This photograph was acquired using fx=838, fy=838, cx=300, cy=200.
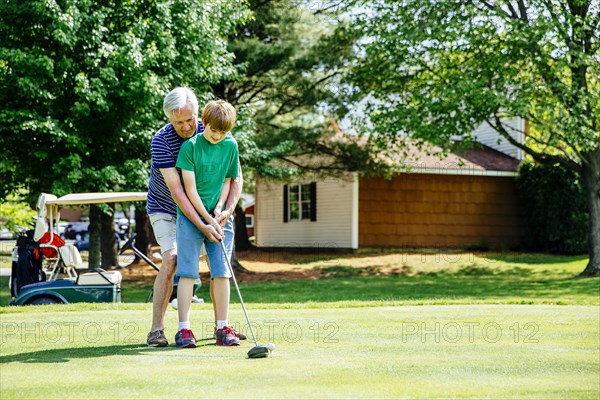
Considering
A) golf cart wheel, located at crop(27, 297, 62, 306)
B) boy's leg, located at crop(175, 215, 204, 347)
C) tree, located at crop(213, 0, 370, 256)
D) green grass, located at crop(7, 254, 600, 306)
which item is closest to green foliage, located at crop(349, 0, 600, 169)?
tree, located at crop(213, 0, 370, 256)

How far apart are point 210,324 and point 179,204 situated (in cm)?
169

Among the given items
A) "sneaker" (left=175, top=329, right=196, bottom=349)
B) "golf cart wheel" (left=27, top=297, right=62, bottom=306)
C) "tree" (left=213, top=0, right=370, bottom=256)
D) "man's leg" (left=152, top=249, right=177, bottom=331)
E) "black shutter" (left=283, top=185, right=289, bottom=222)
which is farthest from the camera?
"black shutter" (left=283, top=185, right=289, bottom=222)

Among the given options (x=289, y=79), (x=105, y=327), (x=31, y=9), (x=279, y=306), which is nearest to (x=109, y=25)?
(x=31, y=9)

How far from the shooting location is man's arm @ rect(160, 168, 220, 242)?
5.92 m

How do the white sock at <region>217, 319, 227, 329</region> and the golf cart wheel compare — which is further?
the golf cart wheel

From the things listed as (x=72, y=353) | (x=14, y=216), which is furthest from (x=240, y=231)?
(x=72, y=353)

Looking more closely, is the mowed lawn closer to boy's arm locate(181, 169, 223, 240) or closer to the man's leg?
the man's leg

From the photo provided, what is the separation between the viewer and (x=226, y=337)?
590 centimetres

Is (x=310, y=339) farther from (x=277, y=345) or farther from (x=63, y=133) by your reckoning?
(x=63, y=133)

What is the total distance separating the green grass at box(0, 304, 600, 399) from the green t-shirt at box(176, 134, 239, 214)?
1.11 meters

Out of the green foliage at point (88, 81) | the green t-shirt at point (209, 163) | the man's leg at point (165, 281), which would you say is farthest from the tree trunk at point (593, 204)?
the man's leg at point (165, 281)

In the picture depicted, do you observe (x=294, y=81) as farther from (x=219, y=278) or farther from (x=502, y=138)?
(x=219, y=278)

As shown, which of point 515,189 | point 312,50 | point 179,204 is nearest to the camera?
point 179,204

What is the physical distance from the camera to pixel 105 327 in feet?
23.1
